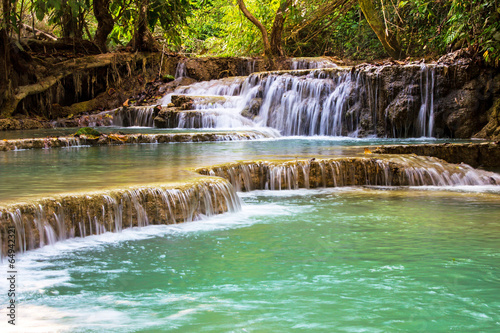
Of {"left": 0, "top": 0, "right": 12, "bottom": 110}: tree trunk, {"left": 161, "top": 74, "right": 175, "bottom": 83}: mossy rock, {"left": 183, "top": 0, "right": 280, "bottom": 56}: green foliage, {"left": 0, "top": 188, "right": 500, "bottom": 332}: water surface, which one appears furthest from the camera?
{"left": 183, "top": 0, "right": 280, "bottom": 56}: green foliage

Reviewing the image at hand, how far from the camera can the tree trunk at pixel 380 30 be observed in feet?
54.2

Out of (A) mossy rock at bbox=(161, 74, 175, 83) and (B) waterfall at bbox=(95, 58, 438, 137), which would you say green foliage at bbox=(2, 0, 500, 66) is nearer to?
(B) waterfall at bbox=(95, 58, 438, 137)

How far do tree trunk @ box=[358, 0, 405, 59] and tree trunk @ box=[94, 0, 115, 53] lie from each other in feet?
27.7

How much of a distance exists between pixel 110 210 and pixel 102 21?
614 inches

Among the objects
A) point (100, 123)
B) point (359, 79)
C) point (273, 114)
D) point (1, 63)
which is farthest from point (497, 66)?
point (1, 63)

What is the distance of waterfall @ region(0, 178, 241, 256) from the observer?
→ 13.9 ft

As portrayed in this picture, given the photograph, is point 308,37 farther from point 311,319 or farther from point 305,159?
point 311,319

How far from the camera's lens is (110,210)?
15.7ft

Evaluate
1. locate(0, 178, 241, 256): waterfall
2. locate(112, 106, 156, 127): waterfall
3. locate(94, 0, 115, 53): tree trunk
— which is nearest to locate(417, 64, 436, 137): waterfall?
locate(112, 106, 156, 127): waterfall

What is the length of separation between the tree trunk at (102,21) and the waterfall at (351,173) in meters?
13.2

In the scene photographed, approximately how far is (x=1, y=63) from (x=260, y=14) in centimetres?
987

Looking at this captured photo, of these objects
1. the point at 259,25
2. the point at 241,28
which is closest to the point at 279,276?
the point at 259,25

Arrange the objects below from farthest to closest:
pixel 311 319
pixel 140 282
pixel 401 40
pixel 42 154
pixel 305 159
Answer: pixel 401 40 < pixel 42 154 < pixel 305 159 < pixel 140 282 < pixel 311 319

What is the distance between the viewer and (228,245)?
14.9 feet
